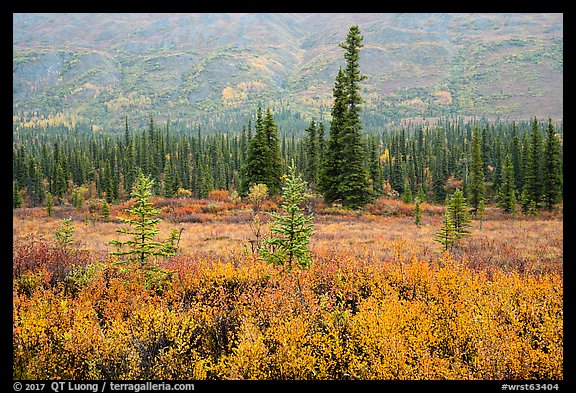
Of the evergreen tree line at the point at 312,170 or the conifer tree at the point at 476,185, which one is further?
the conifer tree at the point at 476,185

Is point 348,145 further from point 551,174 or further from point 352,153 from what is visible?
point 551,174

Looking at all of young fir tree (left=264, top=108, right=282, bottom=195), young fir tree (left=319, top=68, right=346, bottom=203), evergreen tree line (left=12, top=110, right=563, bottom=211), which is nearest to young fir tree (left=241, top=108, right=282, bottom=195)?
young fir tree (left=264, top=108, right=282, bottom=195)

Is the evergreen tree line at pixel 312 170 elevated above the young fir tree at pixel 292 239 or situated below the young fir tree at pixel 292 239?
above

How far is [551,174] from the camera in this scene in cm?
4416

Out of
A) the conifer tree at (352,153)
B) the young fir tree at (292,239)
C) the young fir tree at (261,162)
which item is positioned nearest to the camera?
the young fir tree at (292,239)

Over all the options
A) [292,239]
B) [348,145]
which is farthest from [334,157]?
[292,239]

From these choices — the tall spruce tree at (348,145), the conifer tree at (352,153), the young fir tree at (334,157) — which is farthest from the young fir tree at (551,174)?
the young fir tree at (334,157)

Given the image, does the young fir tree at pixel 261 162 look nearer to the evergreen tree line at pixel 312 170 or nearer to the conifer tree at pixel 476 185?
the evergreen tree line at pixel 312 170

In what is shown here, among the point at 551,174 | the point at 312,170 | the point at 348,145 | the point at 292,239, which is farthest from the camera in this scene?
the point at 312,170

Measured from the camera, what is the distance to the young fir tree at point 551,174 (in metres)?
43.2

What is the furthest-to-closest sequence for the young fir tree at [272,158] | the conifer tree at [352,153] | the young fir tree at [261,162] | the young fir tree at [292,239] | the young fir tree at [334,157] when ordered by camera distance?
the young fir tree at [272,158], the young fir tree at [261,162], the young fir tree at [334,157], the conifer tree at [352,153], the young fir tree at [292,239]

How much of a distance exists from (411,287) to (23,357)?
7089 mm
